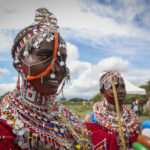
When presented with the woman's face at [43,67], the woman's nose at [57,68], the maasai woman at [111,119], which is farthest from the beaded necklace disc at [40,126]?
the maasai woman at [111,119]

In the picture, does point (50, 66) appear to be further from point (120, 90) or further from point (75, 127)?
point (120, 90)

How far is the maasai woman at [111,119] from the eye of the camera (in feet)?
9.61

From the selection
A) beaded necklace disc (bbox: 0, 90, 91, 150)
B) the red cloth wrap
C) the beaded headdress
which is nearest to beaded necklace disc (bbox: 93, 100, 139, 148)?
the beaded headdress

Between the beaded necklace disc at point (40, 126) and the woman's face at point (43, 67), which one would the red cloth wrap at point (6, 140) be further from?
the woman's face at point (43, 67)

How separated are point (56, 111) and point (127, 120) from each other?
6.88 ft

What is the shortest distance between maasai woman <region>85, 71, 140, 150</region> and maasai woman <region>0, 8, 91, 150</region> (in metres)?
1.28

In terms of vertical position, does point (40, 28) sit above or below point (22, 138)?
above

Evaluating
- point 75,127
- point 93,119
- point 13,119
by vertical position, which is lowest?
point 93,119

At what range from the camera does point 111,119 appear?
3.27m

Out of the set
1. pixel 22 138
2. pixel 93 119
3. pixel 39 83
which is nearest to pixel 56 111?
pixel 39 83

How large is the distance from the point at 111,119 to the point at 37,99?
211 centimetres

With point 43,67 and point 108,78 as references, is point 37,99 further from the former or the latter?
point 108,78

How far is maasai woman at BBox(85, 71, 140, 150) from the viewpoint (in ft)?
9.61

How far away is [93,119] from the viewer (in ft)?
10.9
